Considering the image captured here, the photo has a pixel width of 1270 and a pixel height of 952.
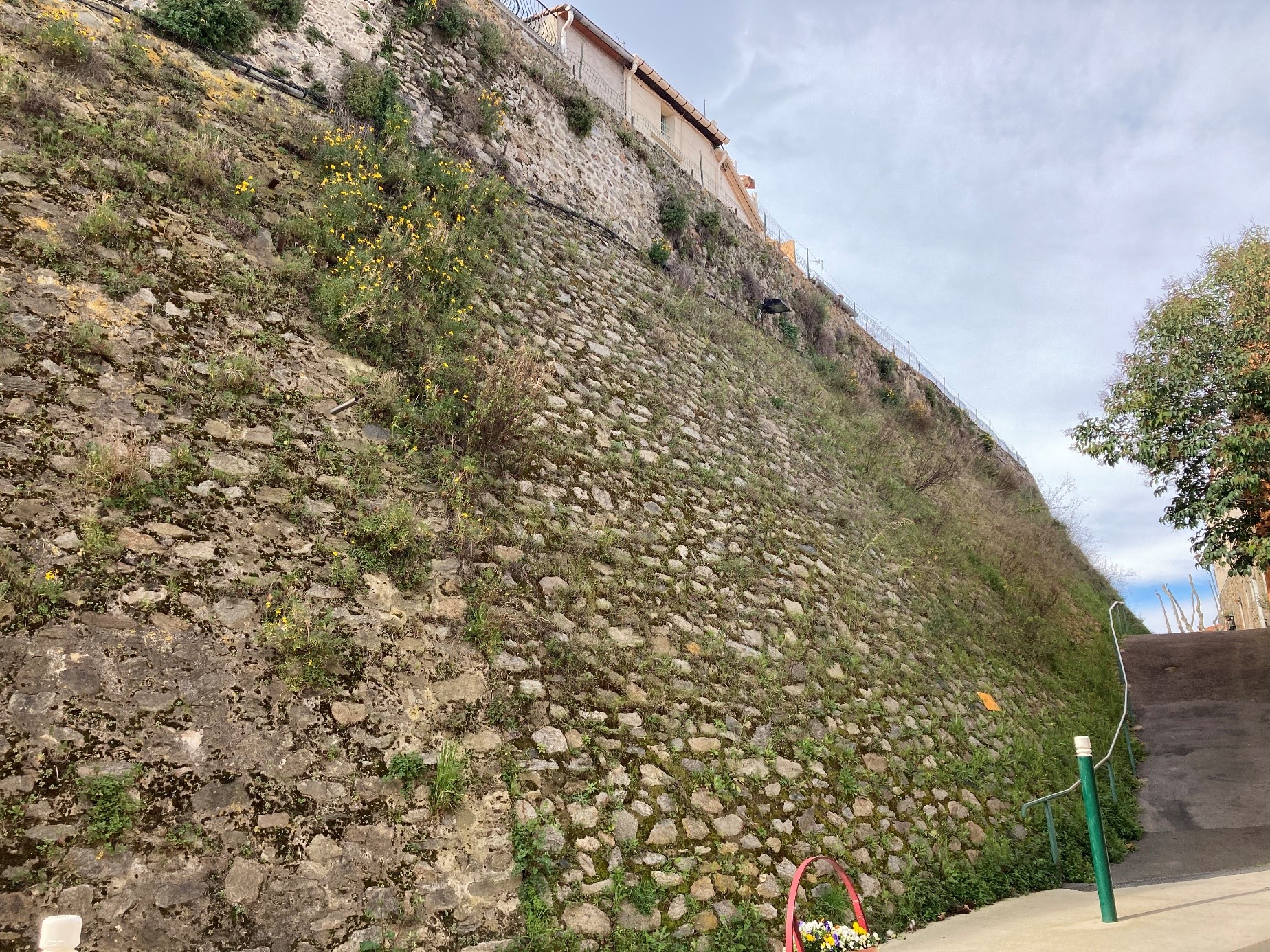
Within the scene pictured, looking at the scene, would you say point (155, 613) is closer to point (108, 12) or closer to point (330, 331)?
point (330, 331)

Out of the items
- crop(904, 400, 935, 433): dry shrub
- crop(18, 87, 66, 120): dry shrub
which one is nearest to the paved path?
crop(904, 400, 935, 433): dry shrub

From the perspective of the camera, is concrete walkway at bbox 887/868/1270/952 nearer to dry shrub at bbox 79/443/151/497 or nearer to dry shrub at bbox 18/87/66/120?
dry shrub at bbox 79/443/151/497

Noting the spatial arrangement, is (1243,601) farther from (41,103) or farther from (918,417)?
(41,103)

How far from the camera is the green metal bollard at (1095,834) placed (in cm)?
455

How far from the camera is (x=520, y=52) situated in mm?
12445

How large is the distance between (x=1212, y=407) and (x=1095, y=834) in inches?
391

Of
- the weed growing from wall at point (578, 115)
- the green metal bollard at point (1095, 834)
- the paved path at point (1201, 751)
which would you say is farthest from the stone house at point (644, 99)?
the green metal bollard at point (1095, 834)

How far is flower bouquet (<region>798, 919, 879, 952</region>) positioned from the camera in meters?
4.30

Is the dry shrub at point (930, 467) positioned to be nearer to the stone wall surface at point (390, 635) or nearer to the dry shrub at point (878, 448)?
the dry shrub at point (878, 448)

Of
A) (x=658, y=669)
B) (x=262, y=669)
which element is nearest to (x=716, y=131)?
(x=658, y=669)

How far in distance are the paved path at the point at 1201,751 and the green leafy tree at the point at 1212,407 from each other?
6.95ft

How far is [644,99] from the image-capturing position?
65.2 ft

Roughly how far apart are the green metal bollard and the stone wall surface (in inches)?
61.8

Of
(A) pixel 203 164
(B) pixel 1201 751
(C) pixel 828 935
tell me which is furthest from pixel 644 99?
(C) pixel 828 935
